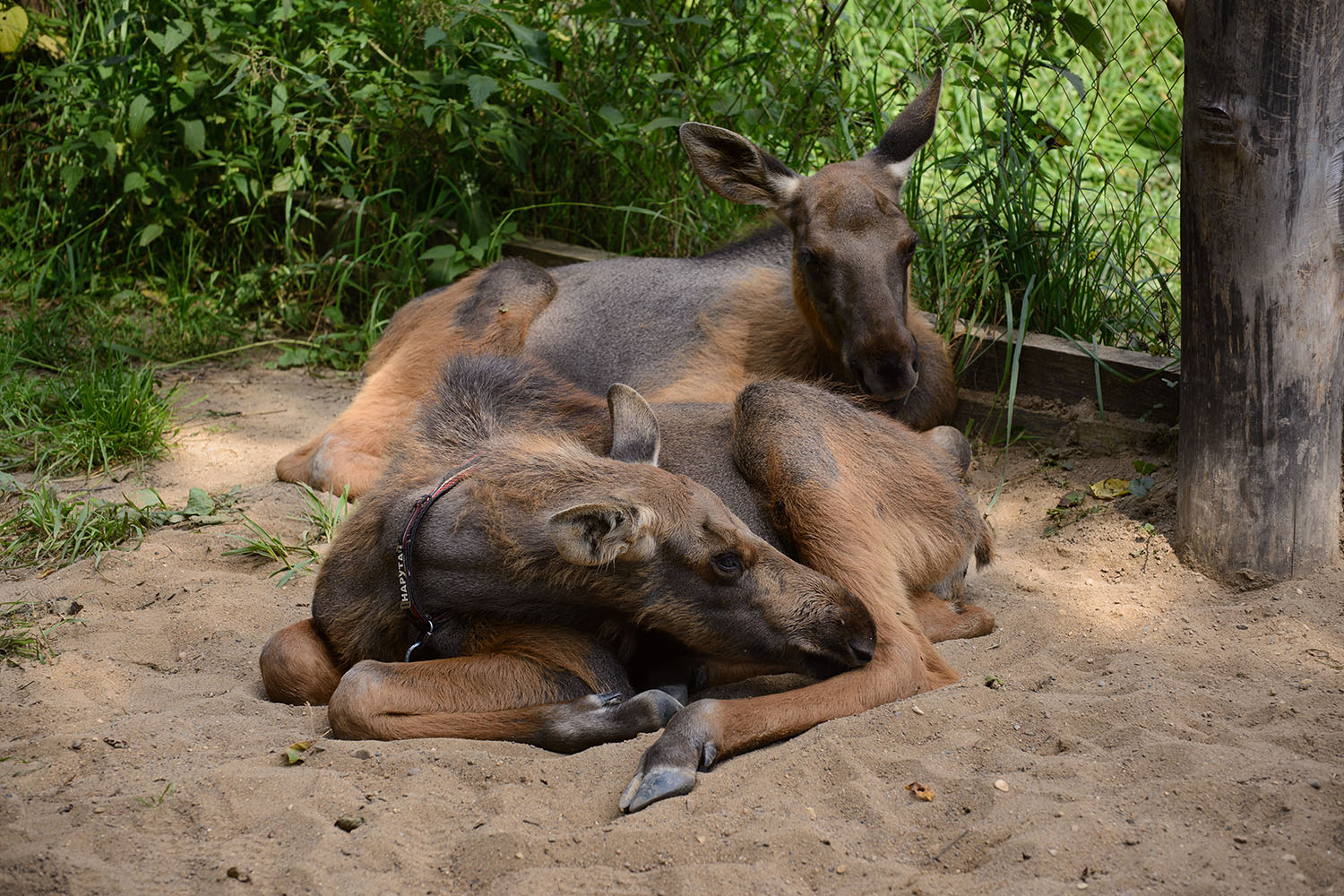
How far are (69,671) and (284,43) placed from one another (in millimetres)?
4986

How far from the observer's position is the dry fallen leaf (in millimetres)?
Result: 3059

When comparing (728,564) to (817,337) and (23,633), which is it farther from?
(23,633)

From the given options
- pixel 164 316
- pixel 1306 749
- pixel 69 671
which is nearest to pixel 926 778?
pixel 1306 749

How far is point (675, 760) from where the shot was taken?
10.6ft

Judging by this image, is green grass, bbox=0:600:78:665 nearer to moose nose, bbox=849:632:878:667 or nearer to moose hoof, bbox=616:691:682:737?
moose hoof, bbox=616:691:682:737

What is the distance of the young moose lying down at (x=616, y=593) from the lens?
3537mm

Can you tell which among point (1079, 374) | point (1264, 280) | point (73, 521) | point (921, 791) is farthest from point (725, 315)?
point (921, 791)

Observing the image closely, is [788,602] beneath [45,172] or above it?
beneath

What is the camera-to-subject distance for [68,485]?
18.3 ft

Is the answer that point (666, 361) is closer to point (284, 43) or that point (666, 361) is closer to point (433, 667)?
point (433, 667)

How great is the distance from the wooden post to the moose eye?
183 cm

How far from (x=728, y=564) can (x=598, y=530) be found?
1.52ft

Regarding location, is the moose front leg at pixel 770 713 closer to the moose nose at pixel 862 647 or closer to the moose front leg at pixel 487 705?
the moose nose at pixel 862 647

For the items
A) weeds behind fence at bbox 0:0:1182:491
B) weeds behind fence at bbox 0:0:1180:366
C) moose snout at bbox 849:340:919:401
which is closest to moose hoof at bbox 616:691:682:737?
moose snout at bbox 849:340:919:401
